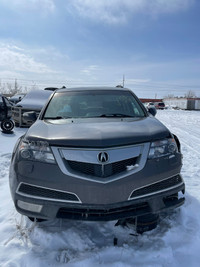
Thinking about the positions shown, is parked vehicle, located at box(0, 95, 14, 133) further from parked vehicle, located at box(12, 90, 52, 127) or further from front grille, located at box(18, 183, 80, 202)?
front grille, located at box(18, 183, 80, 202)

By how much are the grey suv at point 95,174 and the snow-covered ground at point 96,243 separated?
39cm

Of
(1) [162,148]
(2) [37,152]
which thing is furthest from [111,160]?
(2) [37,152]

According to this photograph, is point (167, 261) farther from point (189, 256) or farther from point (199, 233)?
point (199, 233)

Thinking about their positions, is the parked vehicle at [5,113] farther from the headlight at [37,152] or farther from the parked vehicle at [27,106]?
the headlight at [37,152]

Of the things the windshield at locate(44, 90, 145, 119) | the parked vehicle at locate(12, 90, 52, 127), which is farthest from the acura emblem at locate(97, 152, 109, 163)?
the parked vehicle at locate(12, 90, 52, 127)

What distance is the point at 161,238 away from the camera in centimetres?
221

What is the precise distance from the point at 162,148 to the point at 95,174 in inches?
31.1

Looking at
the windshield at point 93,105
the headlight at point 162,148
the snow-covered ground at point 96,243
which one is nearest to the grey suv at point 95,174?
the headlight at point 162,148

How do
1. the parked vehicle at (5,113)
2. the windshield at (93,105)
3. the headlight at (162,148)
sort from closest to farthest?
the headlight at (162,148) < the windshield at (93,105) < the parked vehicle at (5,113)

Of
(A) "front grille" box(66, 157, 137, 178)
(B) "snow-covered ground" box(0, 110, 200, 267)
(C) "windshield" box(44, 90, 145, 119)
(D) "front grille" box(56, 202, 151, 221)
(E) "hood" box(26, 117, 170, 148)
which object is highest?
(C) "windshield" box(44, 90, 145, 119)

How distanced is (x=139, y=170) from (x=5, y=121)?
809cm

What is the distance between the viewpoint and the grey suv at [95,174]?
6.14ft

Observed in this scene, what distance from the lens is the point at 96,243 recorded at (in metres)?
2.15

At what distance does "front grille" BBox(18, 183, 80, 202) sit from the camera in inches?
74.6
